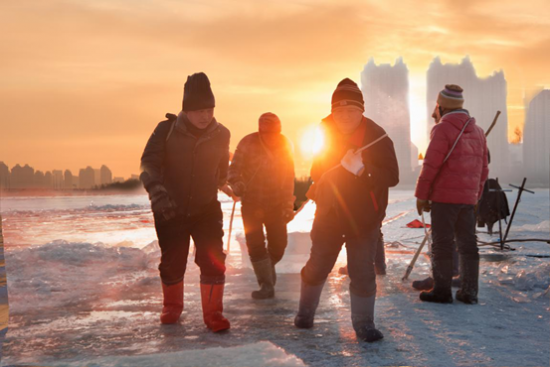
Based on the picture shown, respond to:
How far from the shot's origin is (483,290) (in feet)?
19.4

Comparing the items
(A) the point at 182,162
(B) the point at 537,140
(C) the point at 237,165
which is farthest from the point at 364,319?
(B) the point at 537,140

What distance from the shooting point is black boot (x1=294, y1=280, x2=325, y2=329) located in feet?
14.4

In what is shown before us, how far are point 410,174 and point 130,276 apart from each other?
103275mm

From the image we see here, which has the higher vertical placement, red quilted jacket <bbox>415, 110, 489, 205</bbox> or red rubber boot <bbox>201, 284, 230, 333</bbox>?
red quilted jacket <bbox>415, 110, 489, 205</bbox>

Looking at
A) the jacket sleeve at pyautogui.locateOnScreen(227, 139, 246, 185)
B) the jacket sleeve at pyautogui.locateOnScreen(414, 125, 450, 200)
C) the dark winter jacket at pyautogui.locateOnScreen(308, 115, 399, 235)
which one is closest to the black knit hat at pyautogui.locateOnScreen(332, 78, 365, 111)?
the dark winter jacket at pyautogui.locateOnScreen(308, 115, 399, 235)

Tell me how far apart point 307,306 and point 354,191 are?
101cm

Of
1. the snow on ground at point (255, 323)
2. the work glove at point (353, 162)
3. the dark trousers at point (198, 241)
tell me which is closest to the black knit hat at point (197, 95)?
the dark trousers at point (198, 241)

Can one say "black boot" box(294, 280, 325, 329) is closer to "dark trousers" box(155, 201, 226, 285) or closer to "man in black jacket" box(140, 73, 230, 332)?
"man in black jacket" box(140, 73, 230, 332)

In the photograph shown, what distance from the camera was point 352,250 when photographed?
4199 mm

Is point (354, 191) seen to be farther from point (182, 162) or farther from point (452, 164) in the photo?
point (452, 164)

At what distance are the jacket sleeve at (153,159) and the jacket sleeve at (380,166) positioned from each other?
160 centimetres

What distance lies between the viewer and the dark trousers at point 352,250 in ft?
13.7

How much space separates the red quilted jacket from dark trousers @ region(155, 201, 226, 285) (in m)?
2.00

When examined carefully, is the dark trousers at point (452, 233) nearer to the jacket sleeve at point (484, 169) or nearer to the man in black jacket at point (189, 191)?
the jacket sleeve at point (484, 169)
